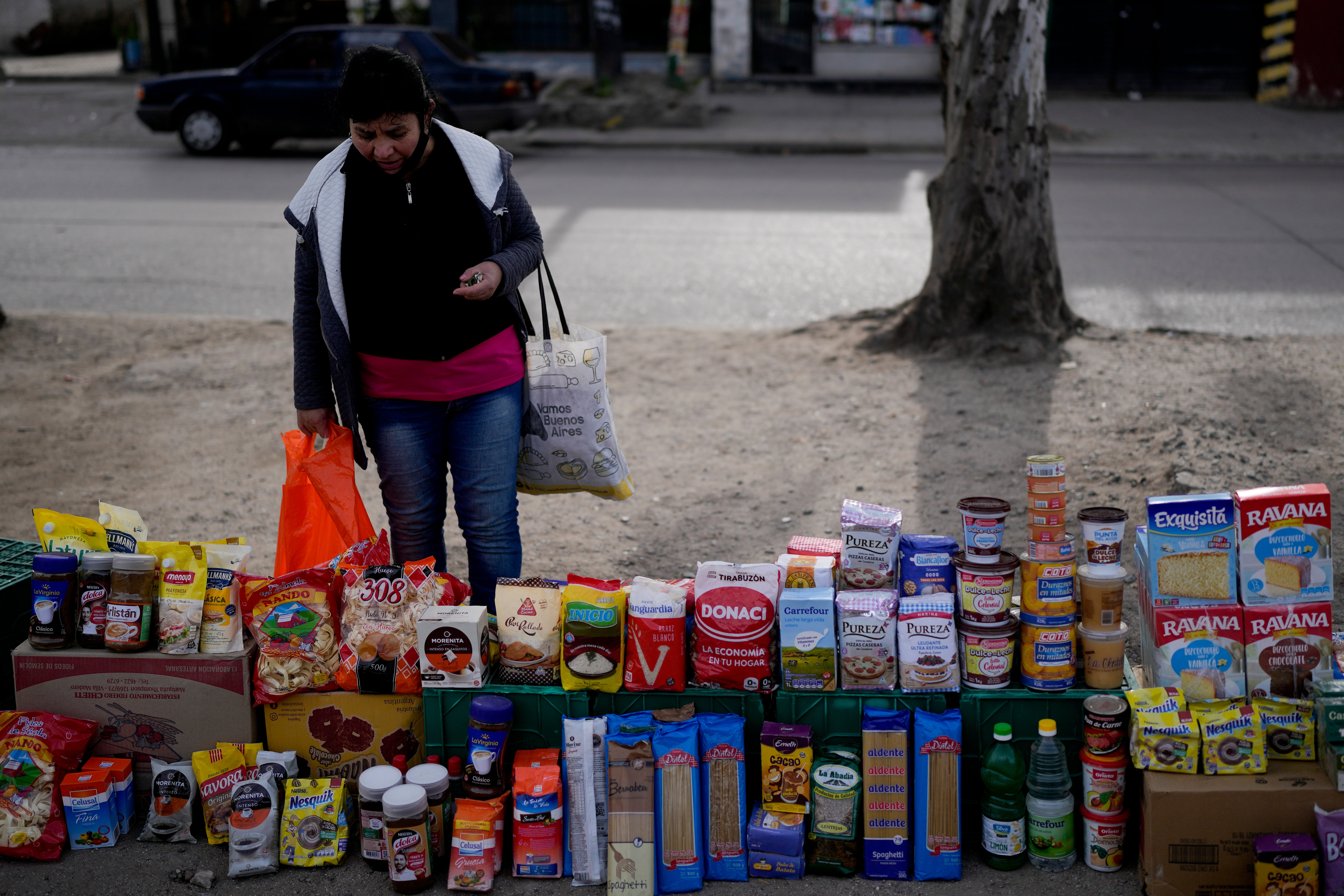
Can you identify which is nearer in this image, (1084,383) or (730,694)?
(730,694)

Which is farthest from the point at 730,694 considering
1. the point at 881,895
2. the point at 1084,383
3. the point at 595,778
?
the point at 1084,383

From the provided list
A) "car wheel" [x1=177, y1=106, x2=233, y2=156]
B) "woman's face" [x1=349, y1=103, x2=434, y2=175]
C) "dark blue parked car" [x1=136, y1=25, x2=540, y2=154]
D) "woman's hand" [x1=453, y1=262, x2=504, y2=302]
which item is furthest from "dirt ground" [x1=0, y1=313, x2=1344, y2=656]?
"car wheel" [x1=177, y1=106, x2=233, y2=156]

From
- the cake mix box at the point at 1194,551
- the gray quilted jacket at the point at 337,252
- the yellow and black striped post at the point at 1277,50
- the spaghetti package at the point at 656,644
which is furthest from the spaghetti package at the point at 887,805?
the yellow and black striped post at the point at 1277,50

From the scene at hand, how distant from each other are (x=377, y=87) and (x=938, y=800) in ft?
7.63

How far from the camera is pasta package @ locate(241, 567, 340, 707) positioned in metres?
3.30

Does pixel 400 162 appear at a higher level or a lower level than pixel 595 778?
higher

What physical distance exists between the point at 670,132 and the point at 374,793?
15.0m

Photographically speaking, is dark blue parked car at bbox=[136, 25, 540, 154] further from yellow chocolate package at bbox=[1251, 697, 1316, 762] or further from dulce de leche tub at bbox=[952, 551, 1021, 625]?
yellow chocolate package at bbox=[1251, 697, 1316, 762]

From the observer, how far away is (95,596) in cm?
338

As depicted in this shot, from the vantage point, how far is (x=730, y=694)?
3.22 meters

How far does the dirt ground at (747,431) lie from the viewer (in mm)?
5082

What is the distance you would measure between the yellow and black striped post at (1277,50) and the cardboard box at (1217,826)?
63.5 feet

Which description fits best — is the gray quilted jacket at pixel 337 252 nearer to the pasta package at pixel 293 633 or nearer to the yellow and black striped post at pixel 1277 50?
the pasta package at pixel 293 633

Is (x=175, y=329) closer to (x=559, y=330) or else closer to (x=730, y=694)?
(x=559, y=330)
